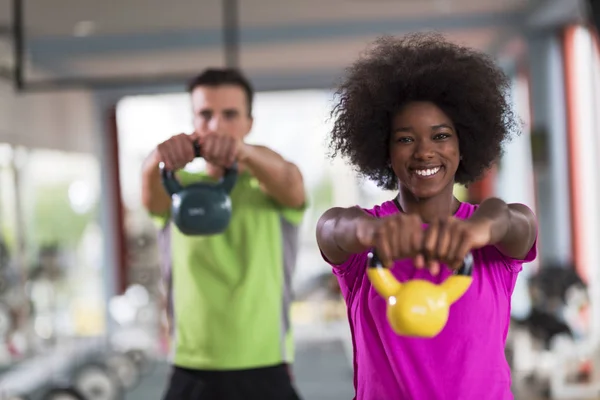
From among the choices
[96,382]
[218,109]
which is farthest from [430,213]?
[96,382]

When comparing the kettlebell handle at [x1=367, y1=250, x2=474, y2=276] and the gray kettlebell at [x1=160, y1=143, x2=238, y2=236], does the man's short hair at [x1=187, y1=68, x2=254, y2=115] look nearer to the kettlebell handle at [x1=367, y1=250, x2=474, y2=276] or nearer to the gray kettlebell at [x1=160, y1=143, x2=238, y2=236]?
the gray kettlebell at [x1=160, y1=143, x2=238, y2=236]

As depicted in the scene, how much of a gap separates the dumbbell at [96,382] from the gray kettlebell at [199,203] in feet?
10.2

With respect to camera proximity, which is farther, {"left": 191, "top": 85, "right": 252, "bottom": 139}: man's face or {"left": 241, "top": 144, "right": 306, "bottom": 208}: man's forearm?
{"left": 191, "top": 85, "right": 252, "bottom": 139}: man's face

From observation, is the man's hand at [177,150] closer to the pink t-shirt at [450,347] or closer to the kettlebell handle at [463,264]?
the pink t-shirt at [450,347]

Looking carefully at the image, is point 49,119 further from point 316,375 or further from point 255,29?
point 316,375

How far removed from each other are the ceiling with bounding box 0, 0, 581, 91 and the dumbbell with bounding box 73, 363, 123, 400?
1563mm

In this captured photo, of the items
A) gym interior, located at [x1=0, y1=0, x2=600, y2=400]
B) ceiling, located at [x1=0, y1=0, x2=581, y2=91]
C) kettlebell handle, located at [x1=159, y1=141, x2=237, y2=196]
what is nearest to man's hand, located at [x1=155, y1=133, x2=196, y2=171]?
kettlebell handle, located at [x1=159, y1=141, x2=237, y2=196]

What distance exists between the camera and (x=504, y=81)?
1.46 m

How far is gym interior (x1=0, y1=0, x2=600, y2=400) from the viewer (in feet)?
14.1

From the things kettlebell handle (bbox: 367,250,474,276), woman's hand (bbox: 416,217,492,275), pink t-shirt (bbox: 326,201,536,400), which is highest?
woman's hand (bbox: 416,217,492,275)

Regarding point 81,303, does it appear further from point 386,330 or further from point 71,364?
point 386,330

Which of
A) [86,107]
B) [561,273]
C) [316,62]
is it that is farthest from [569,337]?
[86,107]

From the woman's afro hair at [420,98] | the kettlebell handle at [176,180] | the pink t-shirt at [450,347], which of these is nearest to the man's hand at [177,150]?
the kettlebell handle at [176,180]

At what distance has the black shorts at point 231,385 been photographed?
211cm
